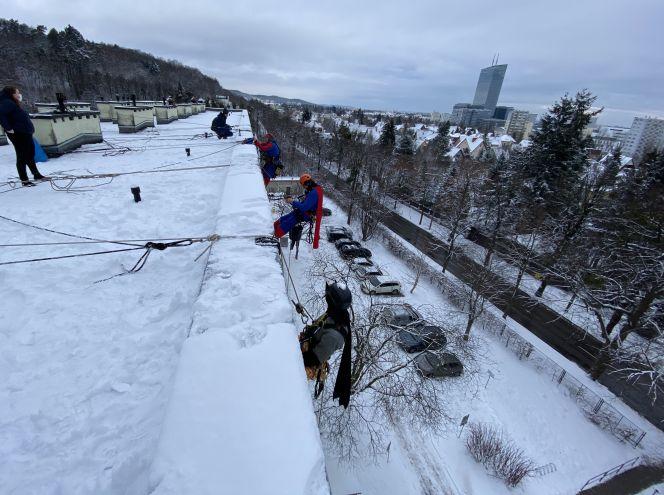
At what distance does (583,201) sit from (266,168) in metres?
18.3

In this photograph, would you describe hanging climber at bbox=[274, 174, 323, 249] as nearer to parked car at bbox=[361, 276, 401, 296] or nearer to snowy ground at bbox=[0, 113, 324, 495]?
snowy ground at bbox=[0, 113, 324, 495]

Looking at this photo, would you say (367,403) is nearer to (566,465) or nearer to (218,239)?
(566,465)

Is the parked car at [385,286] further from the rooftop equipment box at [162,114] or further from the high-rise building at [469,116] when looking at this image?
the high-rise building at [469,116]

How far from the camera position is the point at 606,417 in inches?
445

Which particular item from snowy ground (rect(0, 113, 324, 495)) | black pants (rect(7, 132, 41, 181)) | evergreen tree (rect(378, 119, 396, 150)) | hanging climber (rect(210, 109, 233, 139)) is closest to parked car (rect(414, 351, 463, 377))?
snowy ground (rect(0, 113, 324, 495))

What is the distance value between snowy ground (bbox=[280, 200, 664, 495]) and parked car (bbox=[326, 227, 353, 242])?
33.0ft

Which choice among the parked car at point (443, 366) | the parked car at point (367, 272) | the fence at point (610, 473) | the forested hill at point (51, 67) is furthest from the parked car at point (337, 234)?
the forested hill at point (51, 67)

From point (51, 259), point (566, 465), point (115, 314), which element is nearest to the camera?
point (115, 314)

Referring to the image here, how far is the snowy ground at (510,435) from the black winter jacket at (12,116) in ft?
30.1

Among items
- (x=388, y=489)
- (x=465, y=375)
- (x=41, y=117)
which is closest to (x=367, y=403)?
(x=388, y=489)

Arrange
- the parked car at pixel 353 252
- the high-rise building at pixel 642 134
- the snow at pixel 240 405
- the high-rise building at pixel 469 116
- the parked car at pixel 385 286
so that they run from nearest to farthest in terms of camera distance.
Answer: the snow at pixel 240 405, the parked car at pixel 385 286, the parked car at pixel 353 252, the high-rise building at pixel 642 134, the high-rise building at pixel 469 116

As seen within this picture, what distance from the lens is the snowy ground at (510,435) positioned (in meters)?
8.41

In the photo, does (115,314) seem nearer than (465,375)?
Yes

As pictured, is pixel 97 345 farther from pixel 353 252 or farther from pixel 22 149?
pixel 353 252
